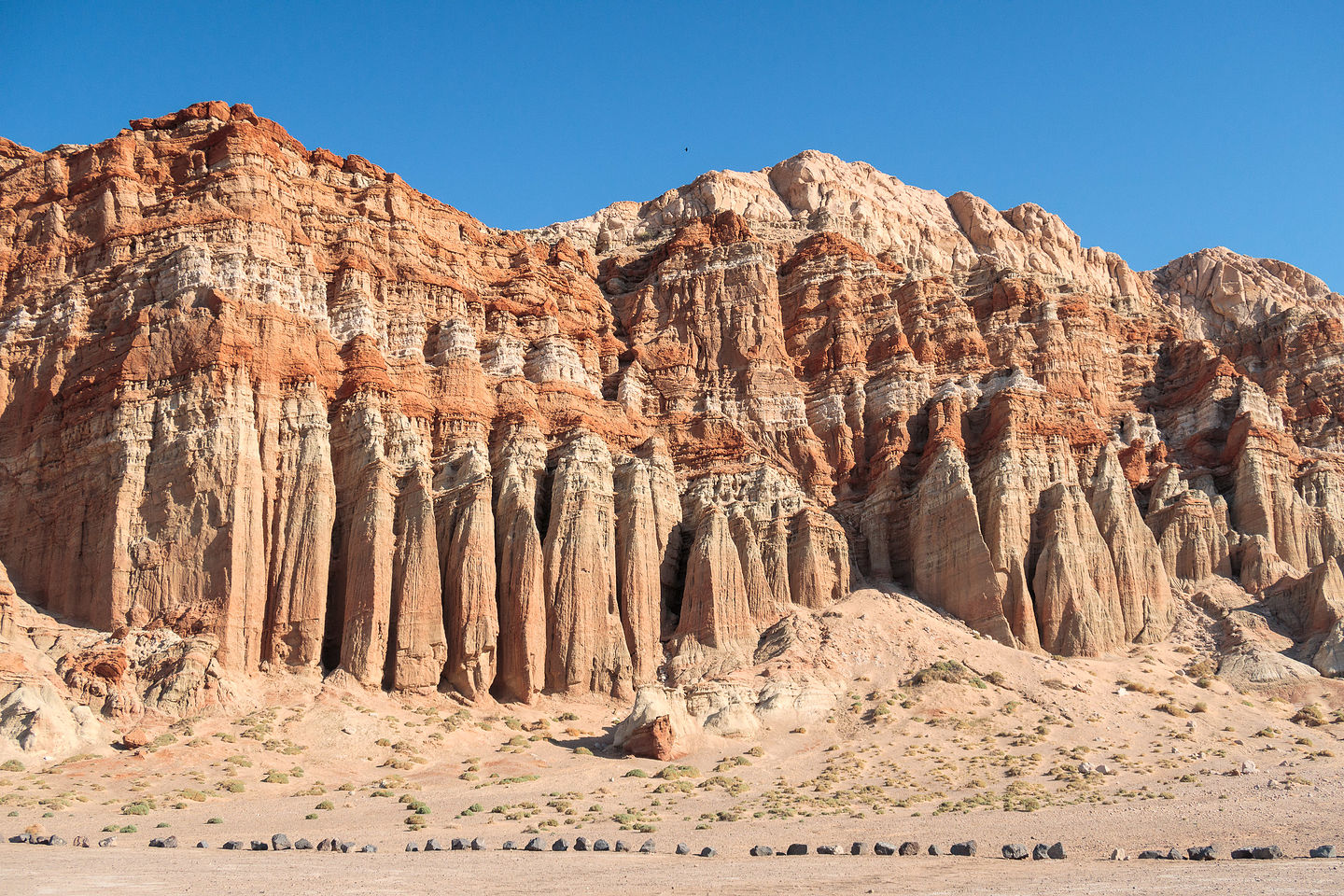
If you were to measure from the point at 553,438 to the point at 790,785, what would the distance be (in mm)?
25069

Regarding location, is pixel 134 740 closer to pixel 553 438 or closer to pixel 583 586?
pixel 583 586

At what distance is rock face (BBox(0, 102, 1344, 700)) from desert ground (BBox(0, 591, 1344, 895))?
371 centimetres

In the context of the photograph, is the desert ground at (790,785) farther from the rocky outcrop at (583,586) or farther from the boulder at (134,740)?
the rocky outcrop at (583,586)

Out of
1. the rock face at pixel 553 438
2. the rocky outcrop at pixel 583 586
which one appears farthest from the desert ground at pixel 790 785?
the rock face at pixel 553 438

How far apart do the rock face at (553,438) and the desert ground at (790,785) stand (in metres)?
3.71

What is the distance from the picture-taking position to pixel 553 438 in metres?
64.1

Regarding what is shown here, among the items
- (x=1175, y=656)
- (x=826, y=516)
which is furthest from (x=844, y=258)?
(x=1175, y=656)

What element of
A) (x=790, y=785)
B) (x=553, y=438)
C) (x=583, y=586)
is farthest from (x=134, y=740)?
(x=553, y=438)

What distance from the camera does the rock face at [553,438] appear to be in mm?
54094

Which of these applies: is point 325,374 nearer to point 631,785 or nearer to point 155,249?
point 155,249

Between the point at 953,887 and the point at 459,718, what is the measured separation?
29.5 meters

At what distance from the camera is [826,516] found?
65.1 meters

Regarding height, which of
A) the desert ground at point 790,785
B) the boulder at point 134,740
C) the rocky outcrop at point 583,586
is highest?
the rocky outcrop at point 583,586

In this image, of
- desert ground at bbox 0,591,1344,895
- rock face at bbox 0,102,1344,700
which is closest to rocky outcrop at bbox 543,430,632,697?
rock face at bbox 0,102,1344,700
